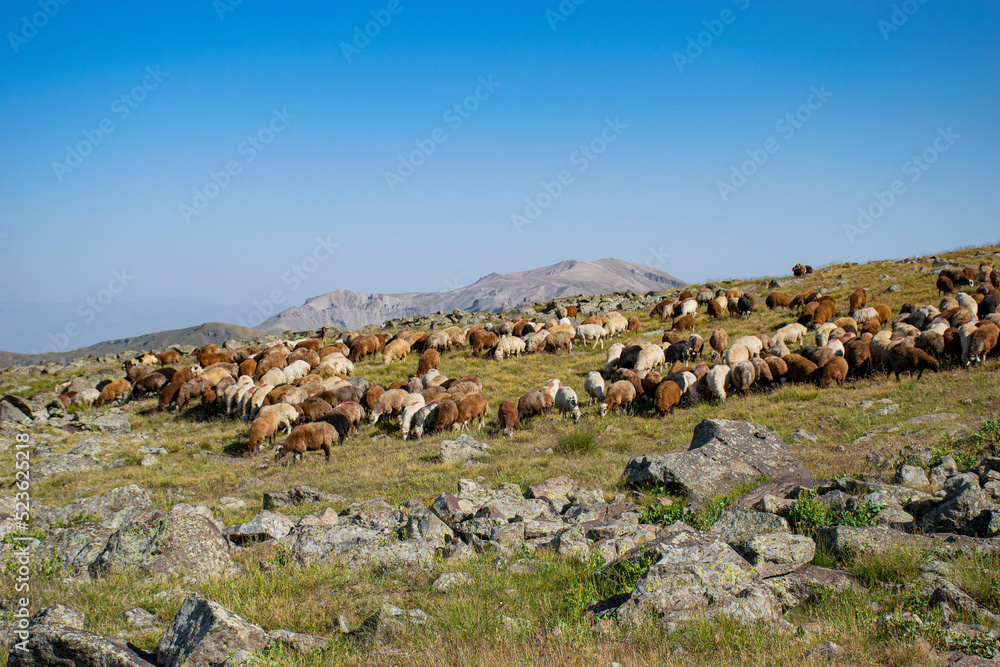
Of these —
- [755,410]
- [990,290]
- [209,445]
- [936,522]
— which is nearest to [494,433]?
[755,410]

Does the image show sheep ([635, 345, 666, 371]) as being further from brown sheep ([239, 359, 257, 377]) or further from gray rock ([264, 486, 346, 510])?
brown sheep ([239, 359, 257, 377])

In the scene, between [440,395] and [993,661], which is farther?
[440,395]

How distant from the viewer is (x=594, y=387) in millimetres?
18797

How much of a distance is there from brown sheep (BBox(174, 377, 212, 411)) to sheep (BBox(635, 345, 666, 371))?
15.9 meters

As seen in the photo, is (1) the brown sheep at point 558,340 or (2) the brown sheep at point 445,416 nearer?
(2) the brown sheep at point 445,416

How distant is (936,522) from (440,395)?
532 inches

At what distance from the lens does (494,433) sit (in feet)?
54.8

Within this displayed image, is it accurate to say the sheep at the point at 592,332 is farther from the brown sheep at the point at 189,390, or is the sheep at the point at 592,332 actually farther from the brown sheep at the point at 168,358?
the brown sheep at the point at 168,358


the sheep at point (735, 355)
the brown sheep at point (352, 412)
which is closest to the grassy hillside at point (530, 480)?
the brown sheep at point (352, 412)

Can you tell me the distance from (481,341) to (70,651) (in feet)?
73.5

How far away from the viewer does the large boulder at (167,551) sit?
22.2ft

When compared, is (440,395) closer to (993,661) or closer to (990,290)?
(993,661)

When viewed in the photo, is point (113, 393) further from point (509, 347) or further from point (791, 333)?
point (791, 333)

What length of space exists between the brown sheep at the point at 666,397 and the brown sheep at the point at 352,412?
8.61m
